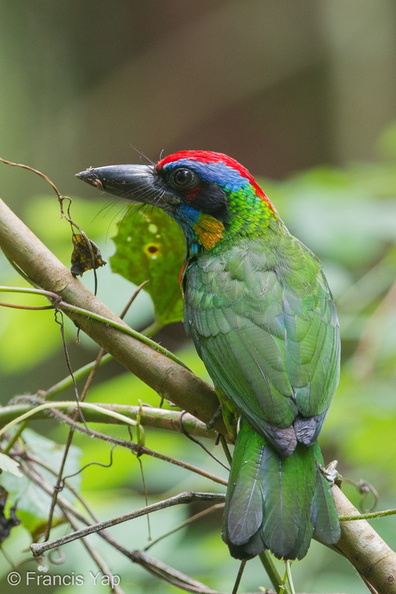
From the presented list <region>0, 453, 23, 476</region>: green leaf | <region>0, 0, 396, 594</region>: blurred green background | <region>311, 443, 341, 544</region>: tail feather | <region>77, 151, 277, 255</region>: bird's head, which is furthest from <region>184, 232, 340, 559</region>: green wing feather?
<region>0, 0, 396, 594</region>: blurred green background

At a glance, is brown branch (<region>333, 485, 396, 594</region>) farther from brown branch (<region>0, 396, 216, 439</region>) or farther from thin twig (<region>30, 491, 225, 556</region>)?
brown branch (<region>0, 396, 216, 439</region>)

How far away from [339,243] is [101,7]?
5.41 metres

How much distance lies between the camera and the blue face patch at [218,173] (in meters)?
2.37

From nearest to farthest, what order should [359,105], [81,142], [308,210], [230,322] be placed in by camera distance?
[230,322] < [308,210] < [359,105] < [81,142]

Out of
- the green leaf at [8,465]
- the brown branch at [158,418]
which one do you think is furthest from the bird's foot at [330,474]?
the green leaf at [8,465]

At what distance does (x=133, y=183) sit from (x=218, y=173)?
30cm

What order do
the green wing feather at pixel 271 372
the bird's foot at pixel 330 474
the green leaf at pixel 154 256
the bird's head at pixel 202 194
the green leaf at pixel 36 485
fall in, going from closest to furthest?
1. the green wing feather at pixel 271 372
2. the bird's foot at pixel 330 474
3. the green leaf at pixel 36 485
4. the green leaf at pixel 154 256
5. the bird's head at pixel 202 194

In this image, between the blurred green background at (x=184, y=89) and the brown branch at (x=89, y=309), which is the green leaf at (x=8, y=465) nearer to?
the brown branch at (x=89, y=309)

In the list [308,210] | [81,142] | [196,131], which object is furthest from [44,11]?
[308,210]

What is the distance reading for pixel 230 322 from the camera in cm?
207

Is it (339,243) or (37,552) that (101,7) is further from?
(37,552)

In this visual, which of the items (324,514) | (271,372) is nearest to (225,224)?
(271,372)

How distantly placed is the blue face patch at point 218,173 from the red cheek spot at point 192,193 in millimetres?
40

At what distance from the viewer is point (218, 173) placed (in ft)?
7.91
